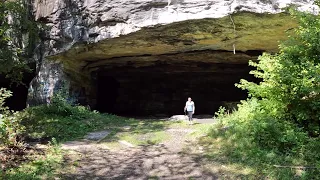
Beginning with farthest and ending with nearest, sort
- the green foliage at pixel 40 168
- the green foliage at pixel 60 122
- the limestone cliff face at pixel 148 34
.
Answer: the limestone cliff face at pixel 148 34 → the green foliage at pixel 60 122 → the green foliage at pixel 40 168

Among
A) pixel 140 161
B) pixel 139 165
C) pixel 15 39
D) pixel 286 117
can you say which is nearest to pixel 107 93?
pixel 15 39

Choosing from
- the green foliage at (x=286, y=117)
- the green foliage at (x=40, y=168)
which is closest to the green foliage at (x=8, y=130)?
the green foliage at (x=40, y=168)

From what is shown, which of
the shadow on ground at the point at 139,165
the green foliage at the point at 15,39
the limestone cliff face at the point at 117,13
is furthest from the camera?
the limestone cliff face at the point at 117,13

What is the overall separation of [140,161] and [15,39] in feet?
26.8

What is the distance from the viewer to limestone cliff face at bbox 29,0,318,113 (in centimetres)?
870

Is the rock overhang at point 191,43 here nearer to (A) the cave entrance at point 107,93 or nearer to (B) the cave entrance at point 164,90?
(B) the cave entrance at point 164,90

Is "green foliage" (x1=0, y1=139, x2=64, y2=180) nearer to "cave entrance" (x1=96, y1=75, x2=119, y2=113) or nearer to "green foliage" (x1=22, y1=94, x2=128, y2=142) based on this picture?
"green foliage" (x1=22, y1=94, x2=128, y2=142)

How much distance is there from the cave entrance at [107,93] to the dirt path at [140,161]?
29.5ft

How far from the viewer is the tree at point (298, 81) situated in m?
5.37

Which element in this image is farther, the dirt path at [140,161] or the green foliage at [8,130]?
the green foliage at [8,130]

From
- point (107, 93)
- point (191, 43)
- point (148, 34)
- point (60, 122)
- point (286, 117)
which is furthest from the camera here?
point (107, 93)

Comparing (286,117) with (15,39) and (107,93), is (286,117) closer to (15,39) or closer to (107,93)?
(15,39)

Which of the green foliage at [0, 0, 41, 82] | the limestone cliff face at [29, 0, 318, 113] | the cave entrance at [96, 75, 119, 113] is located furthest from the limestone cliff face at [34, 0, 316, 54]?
the cave entrance at [96, 75, 119, 113]

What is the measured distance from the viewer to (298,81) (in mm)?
5363
